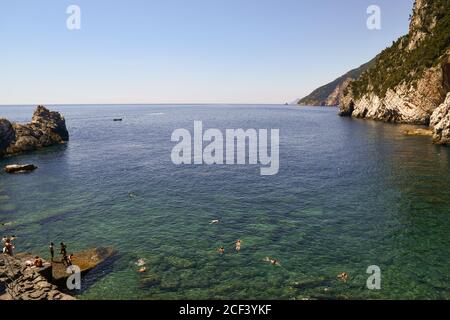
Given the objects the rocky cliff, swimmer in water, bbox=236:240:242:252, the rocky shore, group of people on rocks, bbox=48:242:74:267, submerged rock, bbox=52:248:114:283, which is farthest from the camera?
the rocky cliff

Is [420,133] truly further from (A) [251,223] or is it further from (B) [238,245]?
(B) [238,245]

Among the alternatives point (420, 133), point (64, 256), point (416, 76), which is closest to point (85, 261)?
point (64, 256)

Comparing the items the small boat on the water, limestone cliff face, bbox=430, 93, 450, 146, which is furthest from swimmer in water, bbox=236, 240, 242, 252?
limestone cliff face, bbox=430, 93, 450, 146

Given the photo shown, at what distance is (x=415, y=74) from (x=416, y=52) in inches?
633

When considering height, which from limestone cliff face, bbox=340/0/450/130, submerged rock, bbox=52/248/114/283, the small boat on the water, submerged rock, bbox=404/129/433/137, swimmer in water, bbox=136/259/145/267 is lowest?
swimmer in water, bbox=136/259/145/267

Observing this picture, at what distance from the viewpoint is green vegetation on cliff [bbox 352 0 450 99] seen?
121 m

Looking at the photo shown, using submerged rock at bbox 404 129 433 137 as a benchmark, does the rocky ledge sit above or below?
below

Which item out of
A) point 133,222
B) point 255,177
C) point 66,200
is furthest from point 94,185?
point 255,177

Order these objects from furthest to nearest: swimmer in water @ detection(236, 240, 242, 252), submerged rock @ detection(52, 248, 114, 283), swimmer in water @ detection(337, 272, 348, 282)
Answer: swimmer in water @ detection(236, 240, 242, 252)
submerged rock @ detection(52, 248, 114, 283)
swimmer in water @ detection(337, 272, 348, 282)

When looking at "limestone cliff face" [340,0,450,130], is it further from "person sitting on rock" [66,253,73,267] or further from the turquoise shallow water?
"person sitting on rock" [66,253,73,267]

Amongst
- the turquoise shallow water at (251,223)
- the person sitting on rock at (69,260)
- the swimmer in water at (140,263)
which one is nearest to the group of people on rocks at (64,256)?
the person sitting on rock at (69,260)

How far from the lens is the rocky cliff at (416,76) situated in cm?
11212

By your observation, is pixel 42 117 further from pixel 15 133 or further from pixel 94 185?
pixel 94 185

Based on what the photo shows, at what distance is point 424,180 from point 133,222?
1893 inches
